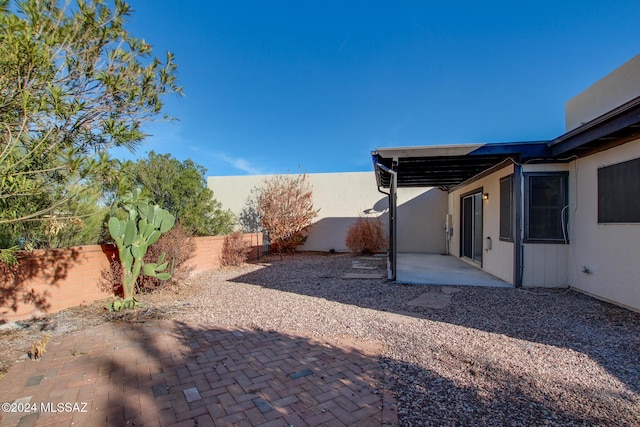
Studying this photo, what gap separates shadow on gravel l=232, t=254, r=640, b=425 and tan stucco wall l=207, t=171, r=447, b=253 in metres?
5.95

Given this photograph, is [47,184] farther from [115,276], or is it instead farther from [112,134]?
[115,276]

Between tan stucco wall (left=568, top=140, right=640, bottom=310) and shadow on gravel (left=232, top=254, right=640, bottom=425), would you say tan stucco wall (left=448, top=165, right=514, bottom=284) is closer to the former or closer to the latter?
shadow on gravel (left=232, top=254, right=640, bottom=425)

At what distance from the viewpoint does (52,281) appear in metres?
4.96

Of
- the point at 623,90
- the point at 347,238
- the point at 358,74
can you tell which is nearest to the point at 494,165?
the point at 623,90

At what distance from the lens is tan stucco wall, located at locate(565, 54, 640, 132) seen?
21.0ft

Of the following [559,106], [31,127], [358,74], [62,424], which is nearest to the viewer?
[62,424]

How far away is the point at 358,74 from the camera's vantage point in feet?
34.8

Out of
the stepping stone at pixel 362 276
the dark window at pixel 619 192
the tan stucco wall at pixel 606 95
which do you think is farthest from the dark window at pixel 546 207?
the stepping stone at pixel 362 276

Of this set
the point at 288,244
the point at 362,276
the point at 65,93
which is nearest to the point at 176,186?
the point at 288,244

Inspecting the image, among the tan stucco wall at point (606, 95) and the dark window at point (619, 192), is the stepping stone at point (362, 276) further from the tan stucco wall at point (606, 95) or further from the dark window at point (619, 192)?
the tan stucco wall at point (606, 95)

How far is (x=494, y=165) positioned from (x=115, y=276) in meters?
8.78

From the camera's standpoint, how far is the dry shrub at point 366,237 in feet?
43.5

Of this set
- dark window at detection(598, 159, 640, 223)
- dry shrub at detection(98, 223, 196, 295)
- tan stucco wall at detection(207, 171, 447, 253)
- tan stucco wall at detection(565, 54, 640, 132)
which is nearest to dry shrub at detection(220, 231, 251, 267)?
dry shrub at detection(98, 223, 196, 295)

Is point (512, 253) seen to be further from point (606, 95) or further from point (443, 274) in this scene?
point (606, 95)
